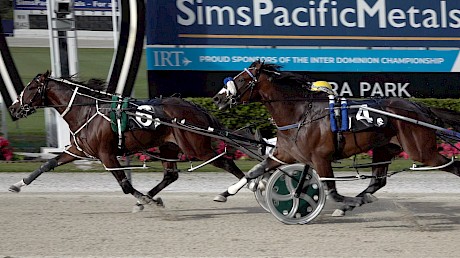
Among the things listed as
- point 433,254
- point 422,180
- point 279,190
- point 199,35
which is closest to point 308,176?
point 279,190

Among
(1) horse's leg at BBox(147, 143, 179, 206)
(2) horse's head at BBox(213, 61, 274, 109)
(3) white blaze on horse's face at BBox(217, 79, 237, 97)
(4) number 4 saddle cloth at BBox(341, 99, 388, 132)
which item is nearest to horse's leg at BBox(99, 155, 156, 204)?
(1) horse's leg at BBox(147, 143, 179, 206)

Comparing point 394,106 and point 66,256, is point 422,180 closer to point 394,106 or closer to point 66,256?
point 394,106

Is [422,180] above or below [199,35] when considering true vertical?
below

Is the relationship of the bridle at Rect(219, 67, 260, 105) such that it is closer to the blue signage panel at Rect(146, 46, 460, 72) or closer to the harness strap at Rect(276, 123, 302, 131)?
the harness strap at Rect(276, 123, 302, 131)

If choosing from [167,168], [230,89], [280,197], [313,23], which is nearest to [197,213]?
[167,168]

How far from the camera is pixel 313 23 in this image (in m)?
12.8

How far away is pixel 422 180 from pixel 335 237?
13.5ft

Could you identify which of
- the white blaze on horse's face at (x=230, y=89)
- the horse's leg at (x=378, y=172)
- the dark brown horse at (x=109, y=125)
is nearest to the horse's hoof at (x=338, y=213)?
the horse's leg at (x=378, y=172)

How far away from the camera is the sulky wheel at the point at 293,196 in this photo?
7695 millimetres

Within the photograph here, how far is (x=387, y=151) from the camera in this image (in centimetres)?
828

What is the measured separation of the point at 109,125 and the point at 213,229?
5.19 feet

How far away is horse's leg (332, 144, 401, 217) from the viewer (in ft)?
26.7

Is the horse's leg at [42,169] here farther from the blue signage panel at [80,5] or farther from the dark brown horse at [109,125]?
the blue signage panel at [80,5]

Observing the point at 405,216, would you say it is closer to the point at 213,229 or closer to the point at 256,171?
the point at 256,171
